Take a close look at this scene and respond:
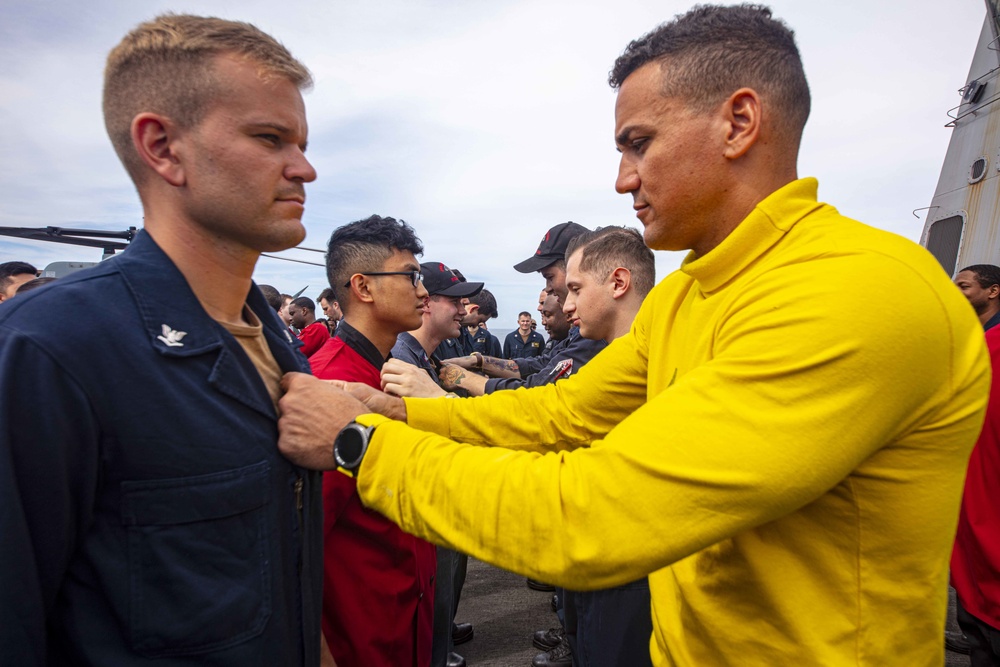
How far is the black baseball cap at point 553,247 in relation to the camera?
5887 mm

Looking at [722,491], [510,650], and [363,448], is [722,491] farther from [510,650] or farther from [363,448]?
[510,650]

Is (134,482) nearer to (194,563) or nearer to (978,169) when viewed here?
(194,563)

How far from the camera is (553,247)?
589 centimetres

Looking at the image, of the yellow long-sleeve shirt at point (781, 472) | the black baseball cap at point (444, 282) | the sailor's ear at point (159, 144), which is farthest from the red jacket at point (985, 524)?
the sailor's ear at point (159, 144)

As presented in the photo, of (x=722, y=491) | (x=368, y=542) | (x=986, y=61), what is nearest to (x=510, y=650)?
(x=368, y=542)

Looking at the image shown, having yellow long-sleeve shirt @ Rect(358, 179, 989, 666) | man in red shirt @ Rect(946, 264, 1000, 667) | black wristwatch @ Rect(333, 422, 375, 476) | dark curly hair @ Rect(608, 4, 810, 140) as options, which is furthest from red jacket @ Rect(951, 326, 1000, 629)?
black wristwatch @ Rect(333, 422, 375, 476)

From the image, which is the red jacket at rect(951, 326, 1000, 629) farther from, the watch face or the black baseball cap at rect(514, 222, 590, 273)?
the watch face

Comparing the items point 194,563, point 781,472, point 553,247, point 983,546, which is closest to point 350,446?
point 194,563

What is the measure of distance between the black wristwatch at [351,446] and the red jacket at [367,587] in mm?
824

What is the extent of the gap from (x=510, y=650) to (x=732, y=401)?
4567 mm

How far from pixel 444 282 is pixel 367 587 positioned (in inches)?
128

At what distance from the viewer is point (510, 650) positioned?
502 centimetres

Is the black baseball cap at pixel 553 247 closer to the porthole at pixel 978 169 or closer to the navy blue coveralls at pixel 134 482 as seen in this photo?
the navy blue coveralls at pixel 134 482

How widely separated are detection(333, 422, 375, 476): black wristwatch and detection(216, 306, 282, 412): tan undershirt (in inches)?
9.6
